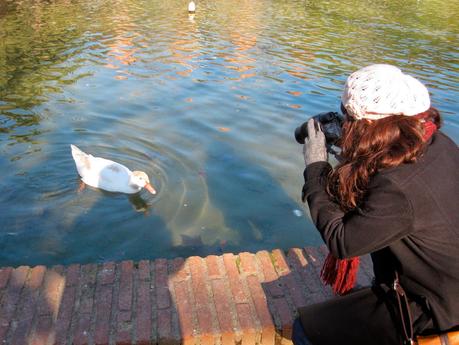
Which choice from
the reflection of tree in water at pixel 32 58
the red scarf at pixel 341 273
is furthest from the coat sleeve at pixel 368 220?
the reflection of tree in water at pixel 32 58

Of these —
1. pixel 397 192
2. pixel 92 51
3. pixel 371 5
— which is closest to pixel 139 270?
pixel 397 192

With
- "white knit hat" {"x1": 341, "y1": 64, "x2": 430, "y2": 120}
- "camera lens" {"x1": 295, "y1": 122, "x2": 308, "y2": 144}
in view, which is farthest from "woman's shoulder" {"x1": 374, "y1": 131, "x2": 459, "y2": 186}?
"camera lens" {"x1": 295, "y1": 122, "x2": 308, "y2": 144}

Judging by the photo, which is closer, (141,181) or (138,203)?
(141,181)

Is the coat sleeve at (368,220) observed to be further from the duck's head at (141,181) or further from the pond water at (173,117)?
the duck's head at (141,181)

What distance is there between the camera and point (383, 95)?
6.20 ft

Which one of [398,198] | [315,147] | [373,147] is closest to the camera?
[398,198]

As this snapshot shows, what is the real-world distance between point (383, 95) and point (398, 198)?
45 centimetres

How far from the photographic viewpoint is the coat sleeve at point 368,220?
183 centimetres

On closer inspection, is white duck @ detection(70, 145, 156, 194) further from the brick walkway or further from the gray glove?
the gray glove

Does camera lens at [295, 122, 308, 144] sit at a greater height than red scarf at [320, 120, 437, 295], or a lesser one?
greater

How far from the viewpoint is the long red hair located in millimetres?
1871

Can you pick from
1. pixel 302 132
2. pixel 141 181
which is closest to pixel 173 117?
pixel 141 181

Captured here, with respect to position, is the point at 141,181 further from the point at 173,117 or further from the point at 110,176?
the point at 173,117

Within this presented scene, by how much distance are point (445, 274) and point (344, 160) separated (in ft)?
2.22
